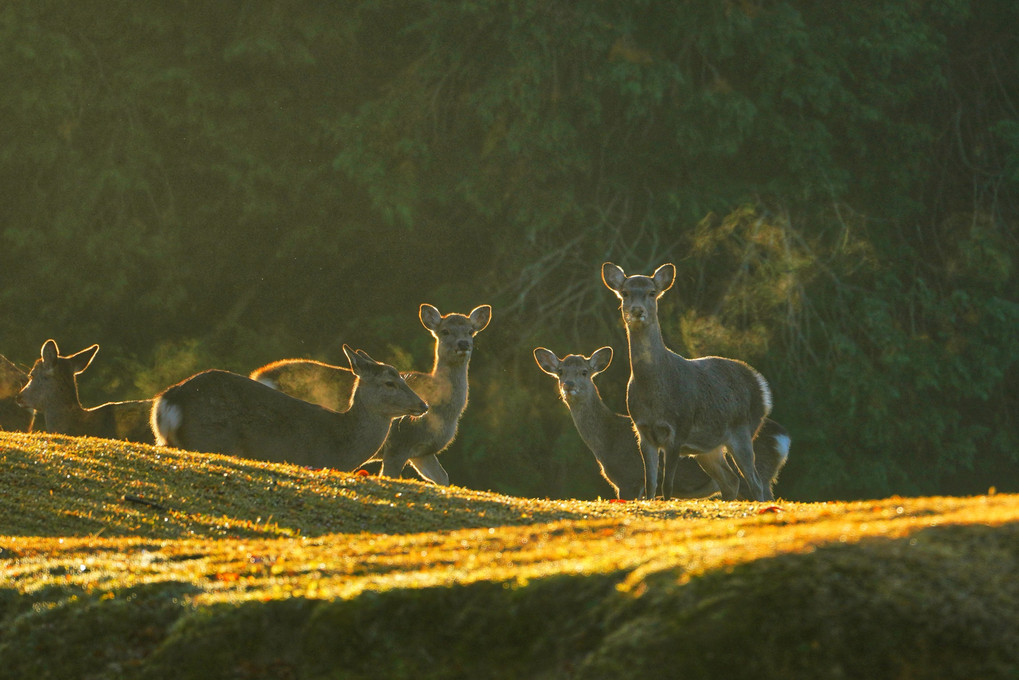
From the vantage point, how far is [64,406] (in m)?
19.0

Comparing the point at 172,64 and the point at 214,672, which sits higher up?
the point at 172,64

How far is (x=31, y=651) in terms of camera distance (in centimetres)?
666

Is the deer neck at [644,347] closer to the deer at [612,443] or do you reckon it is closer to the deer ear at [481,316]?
the deer at [612,443]

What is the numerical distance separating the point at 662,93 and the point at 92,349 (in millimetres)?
11559

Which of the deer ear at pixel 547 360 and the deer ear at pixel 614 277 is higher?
the deer ear at pixel 614 277

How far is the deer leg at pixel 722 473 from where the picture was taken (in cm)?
1780

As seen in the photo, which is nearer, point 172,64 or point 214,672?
point 214,672

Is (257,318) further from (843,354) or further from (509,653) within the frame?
(509,653)

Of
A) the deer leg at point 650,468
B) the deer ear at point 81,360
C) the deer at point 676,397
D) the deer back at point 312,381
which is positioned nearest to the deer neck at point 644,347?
the deer at point 676,397

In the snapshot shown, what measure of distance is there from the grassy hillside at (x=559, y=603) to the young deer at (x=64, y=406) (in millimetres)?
9963

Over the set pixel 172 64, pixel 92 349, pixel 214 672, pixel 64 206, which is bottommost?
pixel 214 672

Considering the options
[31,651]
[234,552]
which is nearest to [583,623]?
[31,651]

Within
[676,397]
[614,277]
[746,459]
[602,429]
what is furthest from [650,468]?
[602,429]

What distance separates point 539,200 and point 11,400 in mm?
10417
